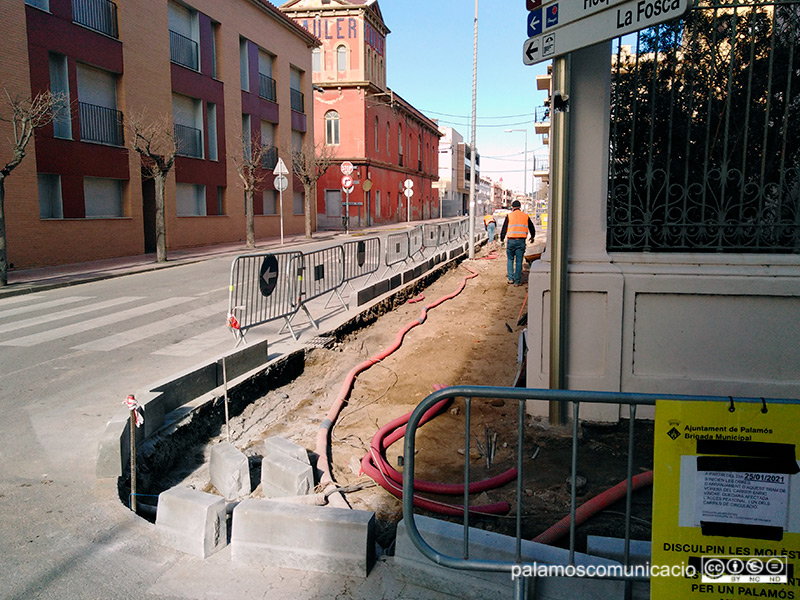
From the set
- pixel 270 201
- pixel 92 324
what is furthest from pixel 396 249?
pixel 270 201

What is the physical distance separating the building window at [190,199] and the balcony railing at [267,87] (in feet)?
25.6

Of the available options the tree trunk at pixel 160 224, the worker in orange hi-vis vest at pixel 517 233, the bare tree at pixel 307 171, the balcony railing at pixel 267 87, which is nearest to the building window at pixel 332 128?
the balcony railing at pixel 267 87

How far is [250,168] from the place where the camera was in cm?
2578

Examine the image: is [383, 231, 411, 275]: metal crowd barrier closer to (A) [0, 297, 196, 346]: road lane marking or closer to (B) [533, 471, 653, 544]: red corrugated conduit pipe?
(A) [0, 297, 196, 346]: road lane marking

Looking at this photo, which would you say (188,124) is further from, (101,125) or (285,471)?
(285,471)

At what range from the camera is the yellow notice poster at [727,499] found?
8.05 feet

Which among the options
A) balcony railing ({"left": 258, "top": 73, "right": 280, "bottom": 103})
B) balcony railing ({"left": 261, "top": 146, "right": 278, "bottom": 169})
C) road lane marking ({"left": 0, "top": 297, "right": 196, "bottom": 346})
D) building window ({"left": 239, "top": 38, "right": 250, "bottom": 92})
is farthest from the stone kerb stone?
balcony railing ({"left": 258, "top": 73, "right": 280, "bottom": 103})

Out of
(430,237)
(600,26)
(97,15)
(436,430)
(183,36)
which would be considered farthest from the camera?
(183,36)

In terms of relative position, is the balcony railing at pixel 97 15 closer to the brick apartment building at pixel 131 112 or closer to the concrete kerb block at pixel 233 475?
the brick apartment building at pixel 131 112

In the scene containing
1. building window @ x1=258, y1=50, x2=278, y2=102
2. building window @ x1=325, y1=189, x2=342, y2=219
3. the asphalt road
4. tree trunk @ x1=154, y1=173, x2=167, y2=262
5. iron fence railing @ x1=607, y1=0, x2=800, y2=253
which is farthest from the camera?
building window @ x1=325, y1=189, x2=342, y2=219

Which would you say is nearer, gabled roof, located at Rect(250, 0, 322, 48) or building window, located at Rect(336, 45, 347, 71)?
gabled roof, located at Rect(250, 0, 322, 48)

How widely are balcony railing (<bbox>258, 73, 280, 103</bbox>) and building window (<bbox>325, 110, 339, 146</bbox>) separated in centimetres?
1356

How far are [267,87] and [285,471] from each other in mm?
31461

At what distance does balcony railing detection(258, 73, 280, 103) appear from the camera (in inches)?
1254
